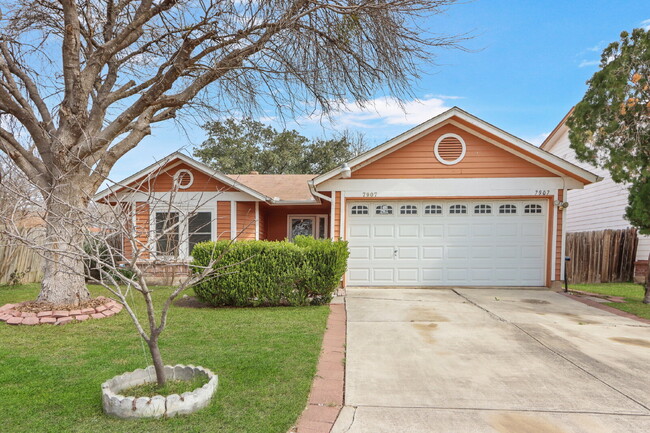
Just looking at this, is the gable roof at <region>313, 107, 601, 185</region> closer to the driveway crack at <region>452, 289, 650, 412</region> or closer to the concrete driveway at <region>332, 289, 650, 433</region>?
the concrete driveway at <region>332, 289, 650, 433</region>

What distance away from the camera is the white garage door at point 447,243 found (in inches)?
402

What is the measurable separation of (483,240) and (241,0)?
800 cm

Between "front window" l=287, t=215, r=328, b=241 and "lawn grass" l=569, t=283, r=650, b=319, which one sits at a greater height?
"front window" l=287, t=215, r=328, b=241

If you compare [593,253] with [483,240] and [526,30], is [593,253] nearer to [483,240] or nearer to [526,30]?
[483,240]

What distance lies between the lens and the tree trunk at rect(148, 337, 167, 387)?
3.32 m

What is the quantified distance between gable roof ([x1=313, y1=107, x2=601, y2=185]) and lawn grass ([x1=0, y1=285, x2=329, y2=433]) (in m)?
4.46

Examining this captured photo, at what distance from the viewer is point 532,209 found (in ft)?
33.5

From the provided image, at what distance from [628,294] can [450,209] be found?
5.09 m

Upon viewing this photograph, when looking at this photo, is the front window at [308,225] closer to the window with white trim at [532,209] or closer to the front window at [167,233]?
the front window at [167,233]

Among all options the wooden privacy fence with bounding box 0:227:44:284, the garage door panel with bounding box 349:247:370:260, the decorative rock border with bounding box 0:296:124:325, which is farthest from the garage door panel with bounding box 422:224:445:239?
the wooden privacy fence with bounding box 0:227:44:284

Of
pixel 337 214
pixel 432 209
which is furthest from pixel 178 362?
pixel 432 209

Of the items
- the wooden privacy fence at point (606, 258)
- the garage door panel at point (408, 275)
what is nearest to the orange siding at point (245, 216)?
the garage door panel at point (408, 275)

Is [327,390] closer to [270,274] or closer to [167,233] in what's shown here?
[167,233]

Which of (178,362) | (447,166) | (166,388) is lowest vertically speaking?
(178,362)
